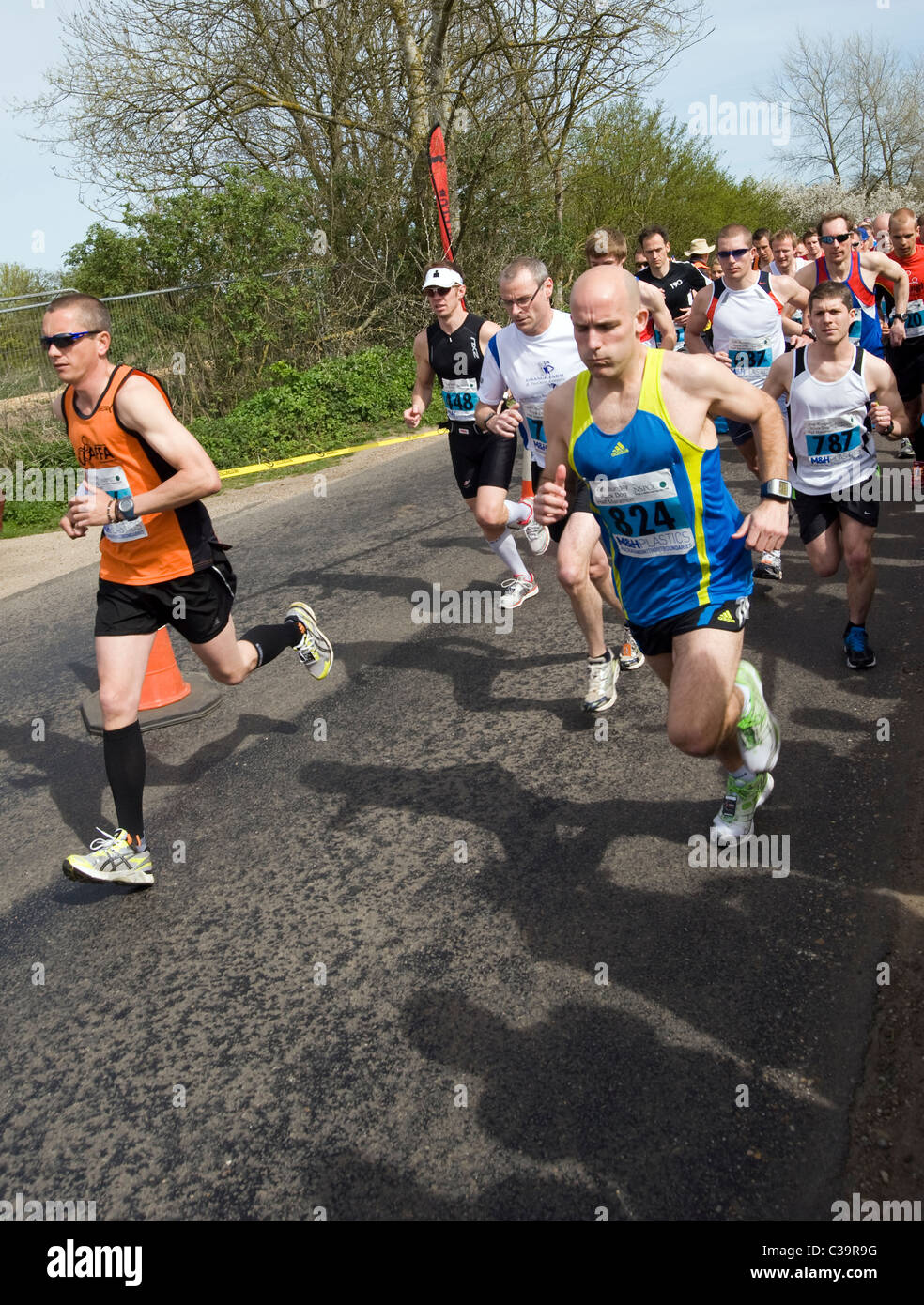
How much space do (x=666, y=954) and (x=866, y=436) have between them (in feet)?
11.5

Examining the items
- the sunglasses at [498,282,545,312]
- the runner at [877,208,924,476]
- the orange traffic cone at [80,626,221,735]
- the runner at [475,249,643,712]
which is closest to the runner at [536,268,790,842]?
the runner at [475,249,643,712]

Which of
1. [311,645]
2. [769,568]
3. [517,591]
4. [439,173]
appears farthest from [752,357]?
[439,173]

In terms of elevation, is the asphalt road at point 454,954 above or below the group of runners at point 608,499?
below

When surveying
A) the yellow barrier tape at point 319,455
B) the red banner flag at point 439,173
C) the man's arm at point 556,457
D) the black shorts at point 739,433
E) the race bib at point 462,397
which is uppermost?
the red banner flag at point 439,173

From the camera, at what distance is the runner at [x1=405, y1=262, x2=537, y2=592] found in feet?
21.2

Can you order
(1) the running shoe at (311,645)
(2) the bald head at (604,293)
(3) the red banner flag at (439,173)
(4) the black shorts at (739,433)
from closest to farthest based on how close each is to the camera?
(2) the bald head at (604,293) < (1) the running shoe at (311,645) < (4) the black shorts at (739,433) < (3) the red banner flag at (439,173)

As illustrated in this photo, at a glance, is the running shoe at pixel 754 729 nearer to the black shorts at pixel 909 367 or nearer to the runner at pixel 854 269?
the runner at pixel 854 269

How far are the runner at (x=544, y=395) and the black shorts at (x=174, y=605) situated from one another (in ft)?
5.10

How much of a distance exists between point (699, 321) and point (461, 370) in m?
2.32

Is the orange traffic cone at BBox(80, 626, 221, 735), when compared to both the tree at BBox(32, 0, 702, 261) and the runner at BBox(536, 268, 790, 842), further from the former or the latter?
the tree at BBox(32, 0, 702, 261)

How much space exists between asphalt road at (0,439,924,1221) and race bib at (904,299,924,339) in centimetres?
361

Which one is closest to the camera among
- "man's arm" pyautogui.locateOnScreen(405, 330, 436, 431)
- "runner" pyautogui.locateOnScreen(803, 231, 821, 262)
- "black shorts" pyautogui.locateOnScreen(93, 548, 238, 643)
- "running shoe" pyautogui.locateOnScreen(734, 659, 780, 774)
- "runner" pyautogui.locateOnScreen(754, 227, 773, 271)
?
"running shoe" pyautogui.locateOnScreen(734, 659, 780, 774)

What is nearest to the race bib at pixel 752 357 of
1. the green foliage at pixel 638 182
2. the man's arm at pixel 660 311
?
the man's arm at pixel 660 311

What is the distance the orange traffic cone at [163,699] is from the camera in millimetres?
5807
